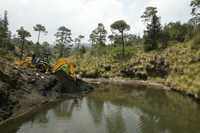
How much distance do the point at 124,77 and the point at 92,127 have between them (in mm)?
55506

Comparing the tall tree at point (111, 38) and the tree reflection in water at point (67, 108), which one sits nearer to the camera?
the tree reflection in water at point (67, 108)

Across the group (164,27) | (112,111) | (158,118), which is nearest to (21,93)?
(112,111)

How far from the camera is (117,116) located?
125 feet

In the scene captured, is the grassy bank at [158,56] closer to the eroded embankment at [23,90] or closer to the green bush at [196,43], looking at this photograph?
the green bush at [196,43]

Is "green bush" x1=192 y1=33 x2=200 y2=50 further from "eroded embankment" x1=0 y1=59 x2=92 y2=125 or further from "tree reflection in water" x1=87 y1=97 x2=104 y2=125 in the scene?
"eroded embankment" x1=0 y1=59 x2=92 y2=125

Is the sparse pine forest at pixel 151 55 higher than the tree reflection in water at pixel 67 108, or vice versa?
the sparse pine forest at pixel 151 55

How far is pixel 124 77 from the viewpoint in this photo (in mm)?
87000

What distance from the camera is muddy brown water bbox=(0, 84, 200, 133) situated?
103 feet

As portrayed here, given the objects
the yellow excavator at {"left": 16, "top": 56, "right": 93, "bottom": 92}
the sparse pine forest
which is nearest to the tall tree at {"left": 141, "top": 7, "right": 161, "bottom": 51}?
the sparse pine forest

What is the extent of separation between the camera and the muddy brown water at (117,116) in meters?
31.5

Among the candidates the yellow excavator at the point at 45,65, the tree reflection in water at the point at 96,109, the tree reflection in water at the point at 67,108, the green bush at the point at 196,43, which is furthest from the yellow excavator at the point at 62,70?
the green bush at the point at 196,43

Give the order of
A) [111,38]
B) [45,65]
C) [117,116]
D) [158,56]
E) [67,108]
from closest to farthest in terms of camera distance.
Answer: [117,116] → [67,108] → [45,65] → [158,56] → [111,38]

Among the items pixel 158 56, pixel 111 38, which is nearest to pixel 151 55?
pixel 158 56

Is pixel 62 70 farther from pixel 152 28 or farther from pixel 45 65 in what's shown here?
pixel 152 28
